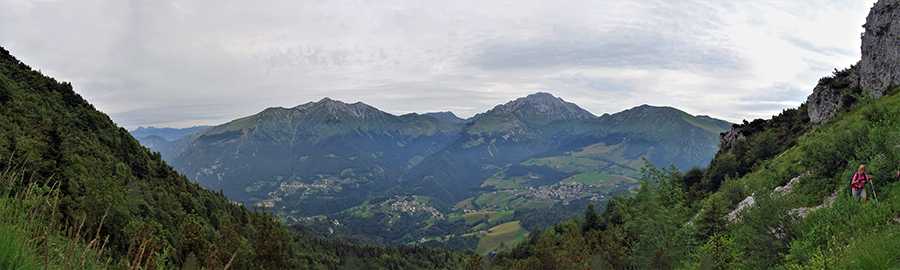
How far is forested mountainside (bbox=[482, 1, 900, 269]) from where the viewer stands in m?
9.16

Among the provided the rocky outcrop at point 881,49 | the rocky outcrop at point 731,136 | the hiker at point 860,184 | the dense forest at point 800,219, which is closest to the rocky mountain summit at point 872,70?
the rocky outcrop at point 881,49

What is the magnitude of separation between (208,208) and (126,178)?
46.4 feet

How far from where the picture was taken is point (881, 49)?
113ft

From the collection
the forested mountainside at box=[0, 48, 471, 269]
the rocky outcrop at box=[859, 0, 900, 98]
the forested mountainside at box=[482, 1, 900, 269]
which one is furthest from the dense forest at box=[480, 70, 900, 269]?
the forested mountainside at box=[0, 48, 471, 269]

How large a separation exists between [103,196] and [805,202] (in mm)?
38741

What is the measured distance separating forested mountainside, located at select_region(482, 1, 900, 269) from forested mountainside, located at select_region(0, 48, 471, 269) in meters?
11.2

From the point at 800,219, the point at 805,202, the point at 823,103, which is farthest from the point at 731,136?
the point at 800,219

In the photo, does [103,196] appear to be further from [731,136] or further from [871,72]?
[731,136]

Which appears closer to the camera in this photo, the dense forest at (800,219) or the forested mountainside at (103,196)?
the forested mountainside at (103,196)

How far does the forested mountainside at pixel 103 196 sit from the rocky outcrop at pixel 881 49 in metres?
45.7

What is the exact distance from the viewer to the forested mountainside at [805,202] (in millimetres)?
9164

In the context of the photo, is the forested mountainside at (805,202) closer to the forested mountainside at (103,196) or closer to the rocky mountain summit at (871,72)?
the rocky mountain summit at (871,72)

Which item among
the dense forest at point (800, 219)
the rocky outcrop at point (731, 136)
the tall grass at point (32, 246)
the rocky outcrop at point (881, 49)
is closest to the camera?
the tall grass at point (32, 246)

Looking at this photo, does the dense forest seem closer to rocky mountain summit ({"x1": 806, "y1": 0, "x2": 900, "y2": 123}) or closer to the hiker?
the hiker
